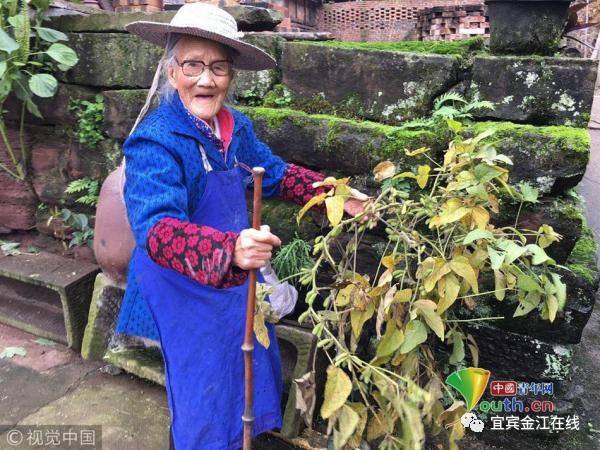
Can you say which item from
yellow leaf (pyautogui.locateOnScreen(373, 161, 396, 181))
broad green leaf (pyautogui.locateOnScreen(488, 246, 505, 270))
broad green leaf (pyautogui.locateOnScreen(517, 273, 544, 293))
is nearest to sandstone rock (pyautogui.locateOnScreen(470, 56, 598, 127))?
yellow leaf (pyautogui.locateOnScreen(373, 161, 396, 181))

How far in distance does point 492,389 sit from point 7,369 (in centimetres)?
257

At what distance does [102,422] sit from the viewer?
7.64 ft

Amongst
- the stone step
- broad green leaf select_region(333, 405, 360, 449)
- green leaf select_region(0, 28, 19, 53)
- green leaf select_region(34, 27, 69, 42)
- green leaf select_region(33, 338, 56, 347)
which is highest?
green leaf select_region(34, 27, 69, 42)

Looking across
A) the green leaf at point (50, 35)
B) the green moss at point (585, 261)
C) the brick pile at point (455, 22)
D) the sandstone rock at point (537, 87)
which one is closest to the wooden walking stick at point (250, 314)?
the sandstone rock at point (537, 87)

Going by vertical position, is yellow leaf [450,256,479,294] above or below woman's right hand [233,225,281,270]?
below

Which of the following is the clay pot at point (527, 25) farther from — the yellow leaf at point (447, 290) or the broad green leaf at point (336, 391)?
the broad green leaf at point (336, 391)

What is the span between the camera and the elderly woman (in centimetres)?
162

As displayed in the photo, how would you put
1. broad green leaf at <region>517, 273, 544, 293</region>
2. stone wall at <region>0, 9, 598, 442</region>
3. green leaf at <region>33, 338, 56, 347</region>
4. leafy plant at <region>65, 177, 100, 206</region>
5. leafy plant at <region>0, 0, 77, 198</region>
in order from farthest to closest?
leafy plant at <region>65, 177, 100, 206</region>
green leaf at <region>33, 338, 56, 347</region>
leafy plant at <region>0, 0, 77, 198</region>
stone wall at <region>0, 9, 598, 442</region>
broad green leaf at <region>517, 273, 544, 293</region>

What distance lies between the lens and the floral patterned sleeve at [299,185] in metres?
2.08

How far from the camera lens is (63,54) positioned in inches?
109

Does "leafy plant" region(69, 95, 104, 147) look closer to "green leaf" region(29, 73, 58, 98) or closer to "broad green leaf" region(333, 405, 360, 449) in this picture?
"green leaf" region(29, 73, 58, 98)

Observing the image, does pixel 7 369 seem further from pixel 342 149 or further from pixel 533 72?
pixel 533 72

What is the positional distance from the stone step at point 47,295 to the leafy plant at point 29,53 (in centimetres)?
84

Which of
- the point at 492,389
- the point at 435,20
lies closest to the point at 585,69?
the point at 492,389
